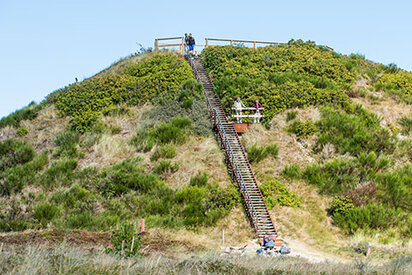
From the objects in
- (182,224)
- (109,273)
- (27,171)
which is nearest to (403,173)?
(182,224)

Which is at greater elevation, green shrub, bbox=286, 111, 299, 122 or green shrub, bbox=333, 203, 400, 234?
green shrub, bbox=286, 111, 299, 122

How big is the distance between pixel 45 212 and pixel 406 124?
21.0 m

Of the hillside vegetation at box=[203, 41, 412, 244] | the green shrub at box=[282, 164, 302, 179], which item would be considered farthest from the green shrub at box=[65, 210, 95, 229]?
the green shrub at box=[282, 164, 302, 179]

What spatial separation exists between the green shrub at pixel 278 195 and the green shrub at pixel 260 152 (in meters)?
2.09

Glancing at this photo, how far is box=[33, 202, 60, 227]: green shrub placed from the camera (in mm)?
17453

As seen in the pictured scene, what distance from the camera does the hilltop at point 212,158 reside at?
1698cm

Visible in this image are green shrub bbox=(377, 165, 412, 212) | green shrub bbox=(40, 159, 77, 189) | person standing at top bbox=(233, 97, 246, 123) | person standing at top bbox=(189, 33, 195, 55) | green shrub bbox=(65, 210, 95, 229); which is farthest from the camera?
person standing at top bbox=(189, 33, 195, 55)

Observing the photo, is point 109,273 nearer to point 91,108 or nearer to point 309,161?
point 309,161

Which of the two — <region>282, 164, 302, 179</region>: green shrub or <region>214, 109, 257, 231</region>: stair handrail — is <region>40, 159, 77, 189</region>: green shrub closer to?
<region>214, 109, 257, 231</region>: stair handrail

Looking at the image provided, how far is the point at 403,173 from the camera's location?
20.3 m

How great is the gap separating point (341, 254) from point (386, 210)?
4.06 m

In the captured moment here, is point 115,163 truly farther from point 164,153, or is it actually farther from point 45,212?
point 45,212

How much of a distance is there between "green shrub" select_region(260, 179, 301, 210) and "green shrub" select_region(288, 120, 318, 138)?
4306 mm

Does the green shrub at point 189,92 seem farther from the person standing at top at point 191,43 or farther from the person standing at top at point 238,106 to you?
the person standing at top at point 191,43
